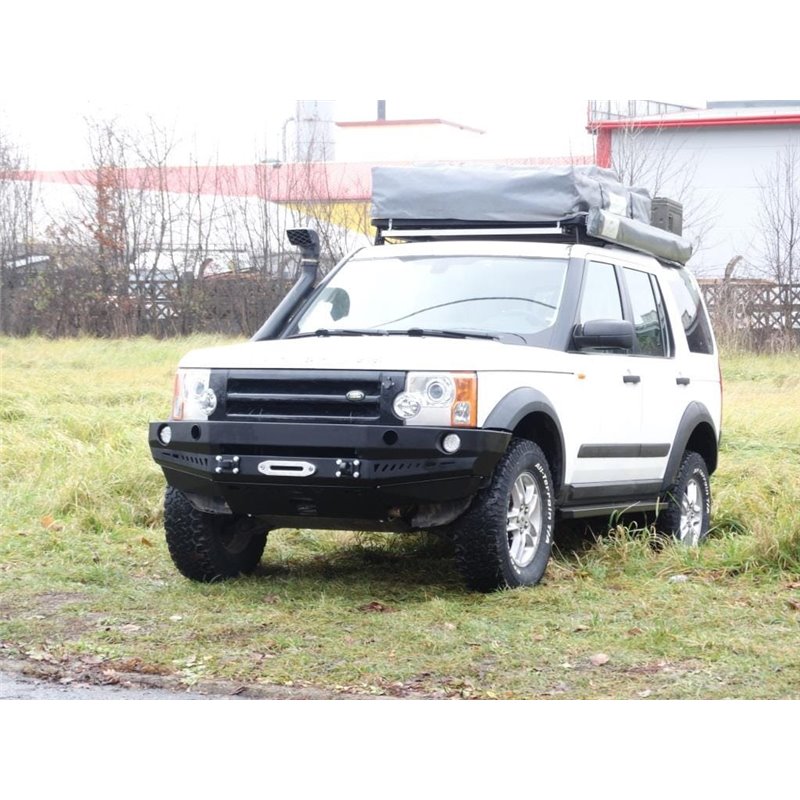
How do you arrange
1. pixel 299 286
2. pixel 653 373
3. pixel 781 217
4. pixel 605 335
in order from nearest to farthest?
pixel 605 335 → pixel 299 286 → pixel 653 373 → pixel 781 217

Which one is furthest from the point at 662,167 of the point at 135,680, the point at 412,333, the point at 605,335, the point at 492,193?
the point at 135,680

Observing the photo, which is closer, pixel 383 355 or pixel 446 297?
pixel 383 355

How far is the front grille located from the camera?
638 cm

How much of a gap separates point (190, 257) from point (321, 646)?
24411mm

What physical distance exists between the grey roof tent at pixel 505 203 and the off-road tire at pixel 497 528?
1609 mm

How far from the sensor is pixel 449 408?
636cm

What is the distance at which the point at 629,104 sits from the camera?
99.7 feet

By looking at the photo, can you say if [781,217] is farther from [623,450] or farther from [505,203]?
[623,450]

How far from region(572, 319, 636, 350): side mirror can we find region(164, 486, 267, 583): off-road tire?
2.00 metres

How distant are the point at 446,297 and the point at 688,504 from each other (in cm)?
237

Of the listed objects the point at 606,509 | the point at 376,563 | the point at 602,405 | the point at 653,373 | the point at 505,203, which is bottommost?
the point at 376,563

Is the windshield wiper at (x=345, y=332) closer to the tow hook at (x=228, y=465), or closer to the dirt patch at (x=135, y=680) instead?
the tow hook at (x=228, y=465)

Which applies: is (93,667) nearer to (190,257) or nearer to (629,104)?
(190,257)

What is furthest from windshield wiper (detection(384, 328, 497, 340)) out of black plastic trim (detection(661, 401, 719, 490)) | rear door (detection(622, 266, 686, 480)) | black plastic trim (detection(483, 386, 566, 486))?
black plastic trim (detection(661, 401, 719, 490))
